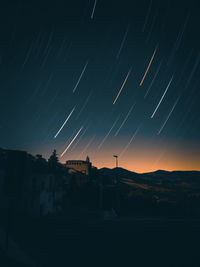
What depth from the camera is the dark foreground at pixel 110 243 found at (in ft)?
31.0

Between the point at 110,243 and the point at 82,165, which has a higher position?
the point at 82,165

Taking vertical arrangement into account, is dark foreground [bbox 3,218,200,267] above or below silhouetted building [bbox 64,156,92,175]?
below

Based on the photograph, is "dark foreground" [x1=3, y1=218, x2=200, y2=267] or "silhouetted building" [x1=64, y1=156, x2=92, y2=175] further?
A: "silhouetted building" [x1=64, y1=156, x2=92, y2=175]

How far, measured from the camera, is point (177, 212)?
101 feet

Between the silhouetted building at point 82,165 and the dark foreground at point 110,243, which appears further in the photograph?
the silhouetted building at point 82,165

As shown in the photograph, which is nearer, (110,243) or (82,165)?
(110,243)

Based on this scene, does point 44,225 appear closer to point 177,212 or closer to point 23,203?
point 23,203

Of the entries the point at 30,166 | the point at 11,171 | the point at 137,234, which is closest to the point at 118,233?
the point at 137,234

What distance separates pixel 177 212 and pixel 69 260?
27.6m

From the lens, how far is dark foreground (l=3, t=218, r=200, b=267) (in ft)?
31.0

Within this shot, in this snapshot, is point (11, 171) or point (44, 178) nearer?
point (11, 171)

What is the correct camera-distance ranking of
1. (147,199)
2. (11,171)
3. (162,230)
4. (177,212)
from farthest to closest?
(147,199)
(177,212)
(162,230)
(11,171)

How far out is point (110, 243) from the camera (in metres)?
12.0

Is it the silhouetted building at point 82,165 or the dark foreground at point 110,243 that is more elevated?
the silhouetted building at point 82,165
